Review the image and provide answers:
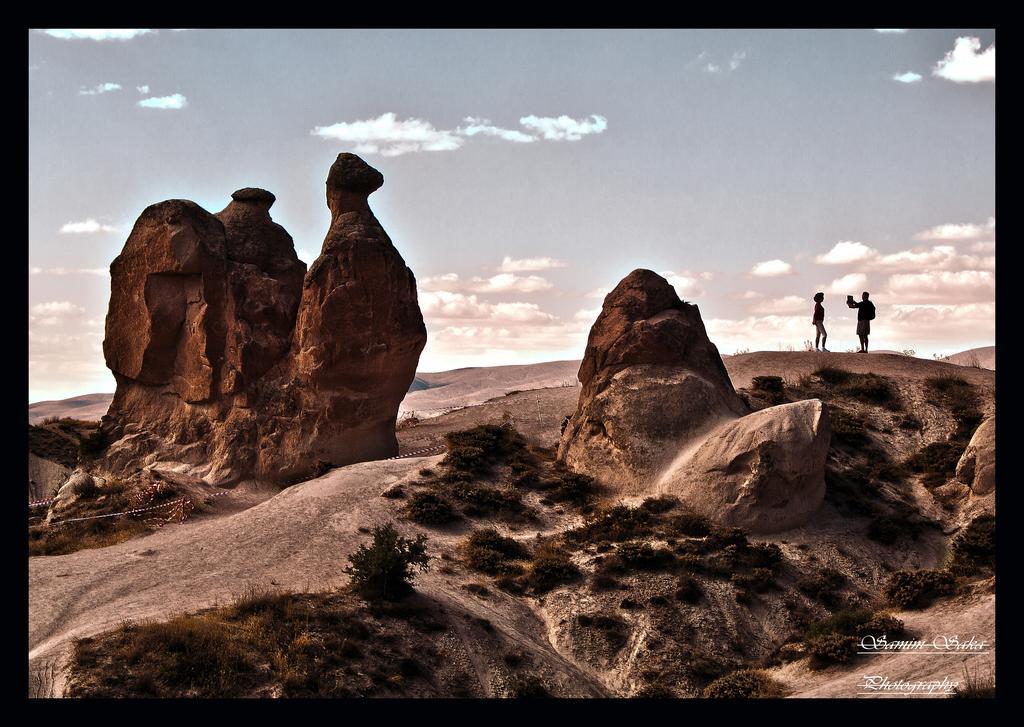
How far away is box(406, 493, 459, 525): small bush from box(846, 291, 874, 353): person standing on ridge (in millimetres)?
18152

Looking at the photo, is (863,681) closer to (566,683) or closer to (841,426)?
(566,683)

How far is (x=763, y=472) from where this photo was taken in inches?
1066

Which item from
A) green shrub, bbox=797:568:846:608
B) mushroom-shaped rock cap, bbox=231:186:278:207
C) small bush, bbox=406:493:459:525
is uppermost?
mushroom-shaped rock cap, bbox=231:186:278:207

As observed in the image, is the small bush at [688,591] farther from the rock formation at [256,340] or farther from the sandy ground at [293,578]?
the rock formation at [256,340]

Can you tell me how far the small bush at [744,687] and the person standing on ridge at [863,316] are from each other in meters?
20.3

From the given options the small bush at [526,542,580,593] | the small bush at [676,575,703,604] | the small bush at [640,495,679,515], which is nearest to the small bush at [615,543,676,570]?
the small bush at [676,575,703,604]

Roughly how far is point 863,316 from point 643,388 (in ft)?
43.5

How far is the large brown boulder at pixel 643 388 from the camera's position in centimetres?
→ 2978

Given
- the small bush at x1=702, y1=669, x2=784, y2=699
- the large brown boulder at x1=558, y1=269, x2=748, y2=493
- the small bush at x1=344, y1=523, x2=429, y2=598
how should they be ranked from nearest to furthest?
the small bush at x1=702, y1=669, x2=784, y2=699 < the small bush at x1=344, y1=523, x2=429, y2=598 < the large brown boulder at x1=558, y1=269, x2=748, y2=493

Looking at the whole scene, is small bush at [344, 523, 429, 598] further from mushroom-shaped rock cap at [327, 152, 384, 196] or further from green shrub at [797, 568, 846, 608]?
mushroom-shaped rock cap at [327, 152, 384, 196]

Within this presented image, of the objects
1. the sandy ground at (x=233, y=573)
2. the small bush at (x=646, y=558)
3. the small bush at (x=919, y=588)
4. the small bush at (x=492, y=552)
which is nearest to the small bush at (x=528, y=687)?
the sandy ground at (x=233, y=573)

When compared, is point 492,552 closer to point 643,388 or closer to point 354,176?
point 643,388

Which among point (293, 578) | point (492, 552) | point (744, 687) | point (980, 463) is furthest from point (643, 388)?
point (293, 578)

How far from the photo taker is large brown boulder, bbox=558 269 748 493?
97.7 feet
